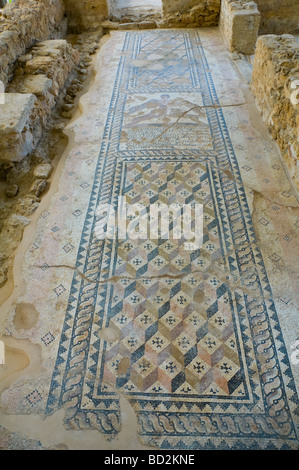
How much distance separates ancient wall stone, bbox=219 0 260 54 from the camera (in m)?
4.32

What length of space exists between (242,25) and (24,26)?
2.49 m

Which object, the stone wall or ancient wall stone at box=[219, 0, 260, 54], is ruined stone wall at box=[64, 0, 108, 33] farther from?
the stone wall

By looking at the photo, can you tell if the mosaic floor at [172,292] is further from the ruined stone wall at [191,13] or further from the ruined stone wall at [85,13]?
the ruined stone wall at [85,13]

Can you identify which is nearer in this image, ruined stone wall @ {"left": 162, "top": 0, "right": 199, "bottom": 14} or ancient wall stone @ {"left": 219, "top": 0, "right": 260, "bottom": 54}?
ancient wall stone @ {"left": 219, "top": 0, "right": 260, "bottom": 54}

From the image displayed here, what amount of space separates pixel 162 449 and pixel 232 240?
1.30m

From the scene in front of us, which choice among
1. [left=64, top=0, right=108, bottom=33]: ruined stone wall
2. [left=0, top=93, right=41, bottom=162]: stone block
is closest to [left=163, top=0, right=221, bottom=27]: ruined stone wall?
[left=64, top=0, right=108, bottom=33]: ruined stone wall

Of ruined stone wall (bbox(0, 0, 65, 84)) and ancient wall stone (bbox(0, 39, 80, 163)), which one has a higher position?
ruined stone wall (bbox(0, 0, 65, 84))

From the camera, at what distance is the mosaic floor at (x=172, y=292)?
67.1 inches

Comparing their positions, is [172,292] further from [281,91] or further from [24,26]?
[24,26]

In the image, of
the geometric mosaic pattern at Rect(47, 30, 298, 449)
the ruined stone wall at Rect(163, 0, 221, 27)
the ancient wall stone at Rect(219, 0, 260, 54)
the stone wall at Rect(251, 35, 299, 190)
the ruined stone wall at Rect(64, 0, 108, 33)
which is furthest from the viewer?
the ruined stone wall at Rect(64, 0, 108, 33)

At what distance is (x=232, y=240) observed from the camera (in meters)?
2.40

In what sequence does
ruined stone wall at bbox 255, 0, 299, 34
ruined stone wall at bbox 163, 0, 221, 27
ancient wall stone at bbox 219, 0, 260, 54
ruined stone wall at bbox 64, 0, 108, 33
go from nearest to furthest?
ancient wall stone at bbox 219, 0, 260, 54 < ruined stone wall at bbox 255, 0, 299, 34 < ruined stone wall at bbox 163, 0, 221, 27 < ruined stone wall at bbox 64, 0, 108, 33

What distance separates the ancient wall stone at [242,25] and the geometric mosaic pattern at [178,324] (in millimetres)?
2040

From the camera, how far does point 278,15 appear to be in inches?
197
